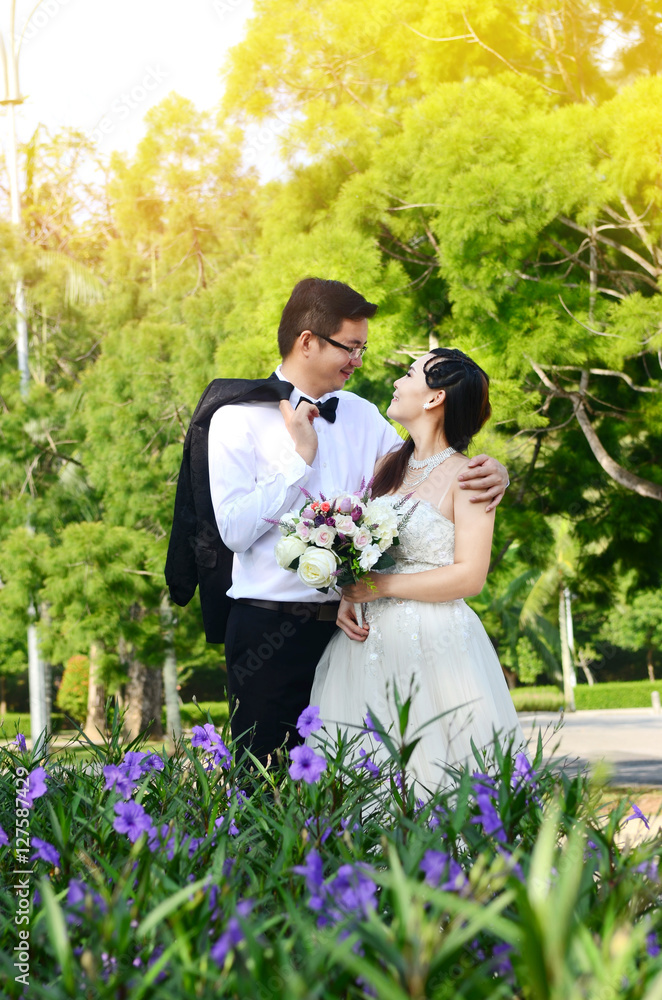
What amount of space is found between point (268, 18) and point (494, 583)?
20.8 ft

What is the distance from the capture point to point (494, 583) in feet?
30.2

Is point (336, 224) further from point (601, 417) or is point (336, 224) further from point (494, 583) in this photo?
point (494, 583)

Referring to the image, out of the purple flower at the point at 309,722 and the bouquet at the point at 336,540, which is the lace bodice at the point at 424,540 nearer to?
the bouquet at the point at 336,540

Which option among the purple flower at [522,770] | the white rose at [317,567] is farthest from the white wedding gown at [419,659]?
the purple flower at [522,770]

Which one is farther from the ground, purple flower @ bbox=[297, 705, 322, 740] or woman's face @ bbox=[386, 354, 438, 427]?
woman's face @ bbox=[386, 354, 438, 427]

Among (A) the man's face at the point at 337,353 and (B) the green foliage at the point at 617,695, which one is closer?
(A) the man's face at the point at 337,353

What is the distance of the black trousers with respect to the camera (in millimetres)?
2875

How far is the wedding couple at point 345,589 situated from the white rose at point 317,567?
0.25 meters

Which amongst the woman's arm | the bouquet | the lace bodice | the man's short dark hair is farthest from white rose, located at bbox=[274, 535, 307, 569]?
the man's short dark hair

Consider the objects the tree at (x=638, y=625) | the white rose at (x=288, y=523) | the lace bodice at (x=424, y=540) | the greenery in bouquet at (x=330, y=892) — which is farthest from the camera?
the tree at (x=638, y=625)

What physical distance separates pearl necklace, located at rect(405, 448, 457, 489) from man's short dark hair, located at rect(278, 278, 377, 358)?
532mm

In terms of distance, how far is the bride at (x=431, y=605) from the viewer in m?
2.79

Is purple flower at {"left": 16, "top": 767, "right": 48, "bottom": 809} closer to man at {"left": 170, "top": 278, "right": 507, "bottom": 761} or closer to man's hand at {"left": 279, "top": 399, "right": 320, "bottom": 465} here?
man at {"left": 170, "top": 278, "right": 507, "bottom": 761}

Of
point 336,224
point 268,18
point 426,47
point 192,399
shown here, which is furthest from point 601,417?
point 268,18
